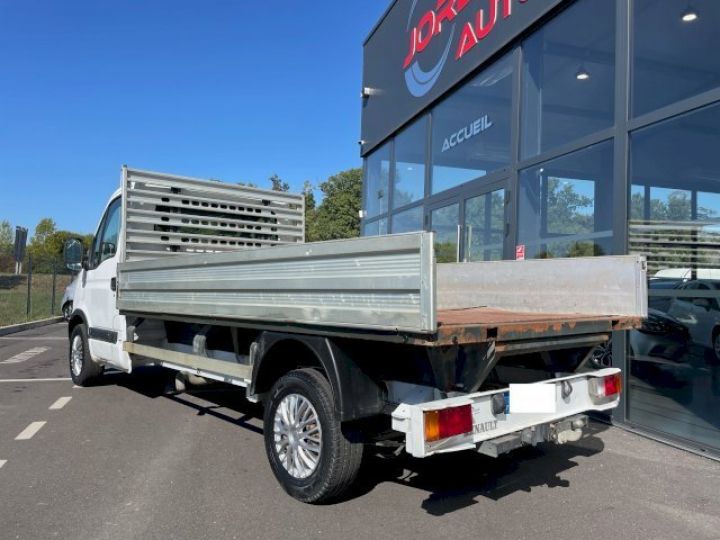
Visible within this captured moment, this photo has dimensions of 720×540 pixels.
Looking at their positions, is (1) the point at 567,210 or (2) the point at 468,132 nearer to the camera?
(1) the point at 567,210

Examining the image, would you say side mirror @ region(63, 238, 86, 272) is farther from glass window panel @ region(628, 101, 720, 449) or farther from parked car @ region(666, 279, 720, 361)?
parked car @ region(666, 279, 720, 361)

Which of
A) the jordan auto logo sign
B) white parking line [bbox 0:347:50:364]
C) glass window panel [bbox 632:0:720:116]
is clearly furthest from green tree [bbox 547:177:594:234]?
white parking line [bbox 0:347:50:364]

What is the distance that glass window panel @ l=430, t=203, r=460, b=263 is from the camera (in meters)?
9.12

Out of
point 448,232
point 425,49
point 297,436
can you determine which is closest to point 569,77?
point 448,232

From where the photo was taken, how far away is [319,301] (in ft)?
11.1

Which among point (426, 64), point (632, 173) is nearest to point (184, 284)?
point (632, 173)

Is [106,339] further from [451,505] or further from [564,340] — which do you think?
[564,340]

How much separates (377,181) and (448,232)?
147 inches

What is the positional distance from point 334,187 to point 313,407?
4373cm

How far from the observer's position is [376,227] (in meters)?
12.6

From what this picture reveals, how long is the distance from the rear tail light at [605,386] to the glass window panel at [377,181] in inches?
327

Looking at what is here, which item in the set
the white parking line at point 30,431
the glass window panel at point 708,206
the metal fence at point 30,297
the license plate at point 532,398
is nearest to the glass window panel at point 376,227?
the glass window panel at point 708,206

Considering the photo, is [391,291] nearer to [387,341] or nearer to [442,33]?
[387,341]

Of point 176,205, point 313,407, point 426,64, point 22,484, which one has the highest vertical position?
point 426,64
